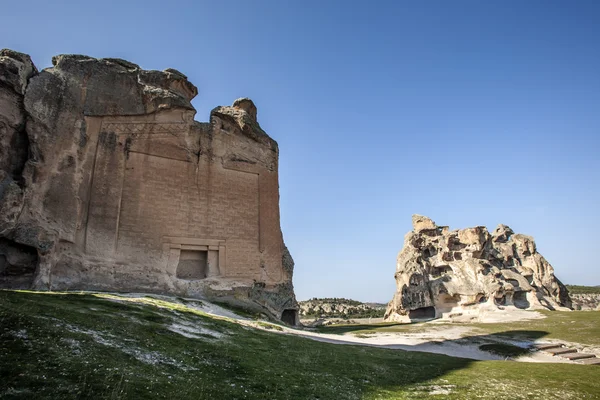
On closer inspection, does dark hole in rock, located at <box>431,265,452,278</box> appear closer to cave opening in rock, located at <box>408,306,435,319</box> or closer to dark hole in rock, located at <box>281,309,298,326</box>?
cave opening in rock, located at <box>408,306,435,319</box>

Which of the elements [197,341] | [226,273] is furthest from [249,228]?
[197,341]

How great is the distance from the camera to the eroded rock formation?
2014 cm

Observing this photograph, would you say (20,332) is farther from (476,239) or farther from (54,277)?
(476,239)

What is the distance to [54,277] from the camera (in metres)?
19.8

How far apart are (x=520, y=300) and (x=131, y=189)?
42.4m

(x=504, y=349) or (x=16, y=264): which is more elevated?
(x=16, y=264)

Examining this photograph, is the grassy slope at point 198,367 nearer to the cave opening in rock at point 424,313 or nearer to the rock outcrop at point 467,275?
the rock outcrop at point 467,275

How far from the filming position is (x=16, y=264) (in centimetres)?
1923

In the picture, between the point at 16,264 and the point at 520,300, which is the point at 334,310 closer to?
the point at 520,300

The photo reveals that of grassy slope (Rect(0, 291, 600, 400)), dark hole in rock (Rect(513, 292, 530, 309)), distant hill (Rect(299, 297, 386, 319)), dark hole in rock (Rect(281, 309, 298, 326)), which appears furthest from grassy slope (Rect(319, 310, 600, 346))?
distant hill (Rect(299, 297, 386, 319))

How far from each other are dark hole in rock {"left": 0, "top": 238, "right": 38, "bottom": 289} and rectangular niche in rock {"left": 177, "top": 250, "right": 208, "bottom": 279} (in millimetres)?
7786

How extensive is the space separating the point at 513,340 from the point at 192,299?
19.7m

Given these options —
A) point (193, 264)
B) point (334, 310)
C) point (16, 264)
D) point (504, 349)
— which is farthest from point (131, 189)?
point (334, 310)

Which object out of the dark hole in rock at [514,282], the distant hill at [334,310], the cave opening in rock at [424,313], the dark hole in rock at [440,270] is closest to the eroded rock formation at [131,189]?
the cave opening in rock at [424,313]
